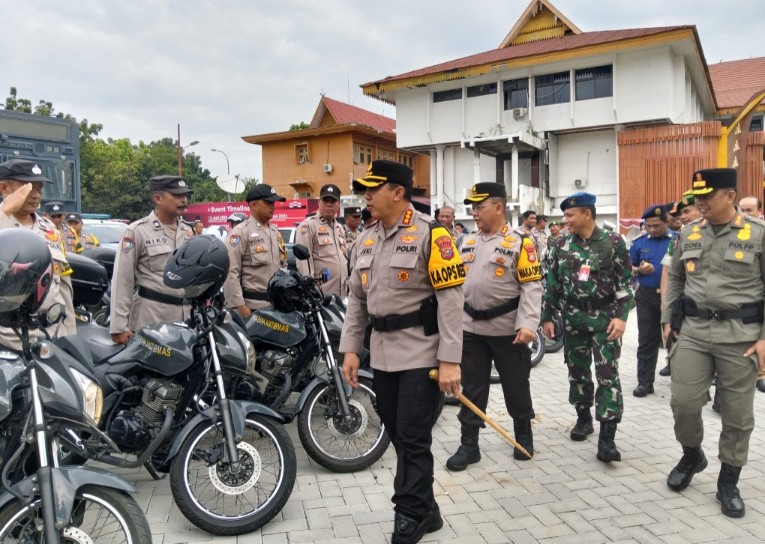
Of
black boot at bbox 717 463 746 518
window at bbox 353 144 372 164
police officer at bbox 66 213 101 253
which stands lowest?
black boot at bbox 717 463 746 518

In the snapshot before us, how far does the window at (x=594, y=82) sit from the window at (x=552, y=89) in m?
0.38

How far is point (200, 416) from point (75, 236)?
6419 millimetres

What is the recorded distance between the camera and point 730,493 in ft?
11.2

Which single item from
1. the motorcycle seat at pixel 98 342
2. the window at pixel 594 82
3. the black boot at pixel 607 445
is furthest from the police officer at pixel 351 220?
the window at pixel 594 82

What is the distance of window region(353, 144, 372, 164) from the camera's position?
3072cm

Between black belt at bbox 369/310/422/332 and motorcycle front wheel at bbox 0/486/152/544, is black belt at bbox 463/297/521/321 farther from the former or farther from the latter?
motorcycle front wheel at bbox 0/486/152/544

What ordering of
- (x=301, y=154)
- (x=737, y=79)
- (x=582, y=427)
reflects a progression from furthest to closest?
(x=301, y=154) → (x=737, y=79) → (x=582, y=427)

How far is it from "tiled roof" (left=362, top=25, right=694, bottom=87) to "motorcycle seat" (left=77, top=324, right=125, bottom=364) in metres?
20.0

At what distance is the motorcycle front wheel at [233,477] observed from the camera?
3037mm

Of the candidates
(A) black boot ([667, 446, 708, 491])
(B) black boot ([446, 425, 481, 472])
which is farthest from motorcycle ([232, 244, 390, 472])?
(A) black boot ([667, 446, 708, 491])

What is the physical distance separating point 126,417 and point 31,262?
52.6 inches

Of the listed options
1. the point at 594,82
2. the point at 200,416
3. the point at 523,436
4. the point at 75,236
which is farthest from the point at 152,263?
the point at 594,82

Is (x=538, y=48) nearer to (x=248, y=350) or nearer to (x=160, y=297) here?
(x=160, y=297)

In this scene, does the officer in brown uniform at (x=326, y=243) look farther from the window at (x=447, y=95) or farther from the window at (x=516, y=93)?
the window at (x=447, y=95)
